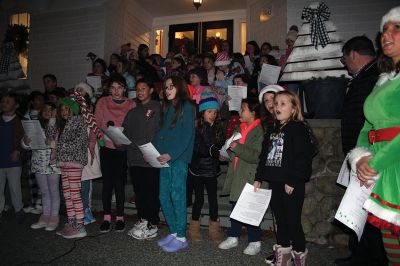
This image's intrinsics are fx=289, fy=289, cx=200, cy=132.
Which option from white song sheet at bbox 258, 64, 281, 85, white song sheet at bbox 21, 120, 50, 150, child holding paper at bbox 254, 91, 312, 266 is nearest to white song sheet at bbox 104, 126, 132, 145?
white song sheet at bbox 21, 120, 50, 150

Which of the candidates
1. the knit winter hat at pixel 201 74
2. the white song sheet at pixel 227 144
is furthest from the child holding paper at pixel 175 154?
the knit winter hat at pixel 201 74

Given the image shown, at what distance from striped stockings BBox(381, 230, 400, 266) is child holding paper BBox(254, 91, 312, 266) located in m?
1.09

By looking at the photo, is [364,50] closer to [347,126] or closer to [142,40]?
[347,126]

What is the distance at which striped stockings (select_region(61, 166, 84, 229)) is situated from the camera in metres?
3.90

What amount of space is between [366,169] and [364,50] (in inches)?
84.8

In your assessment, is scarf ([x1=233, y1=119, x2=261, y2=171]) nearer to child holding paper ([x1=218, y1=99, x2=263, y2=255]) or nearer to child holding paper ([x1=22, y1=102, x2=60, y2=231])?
child holding paper ([x1=218, y1=99, x2=263, y2=255])

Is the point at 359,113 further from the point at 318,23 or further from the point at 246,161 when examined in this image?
the point at 318,23

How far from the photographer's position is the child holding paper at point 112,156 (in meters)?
4.10

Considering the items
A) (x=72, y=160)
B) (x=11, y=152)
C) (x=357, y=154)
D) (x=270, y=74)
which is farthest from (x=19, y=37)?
(x=357, y=154)

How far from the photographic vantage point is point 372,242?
2.86 metres

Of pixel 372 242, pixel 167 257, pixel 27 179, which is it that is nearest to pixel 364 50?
pixel 372 242

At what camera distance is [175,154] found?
344 centimetres

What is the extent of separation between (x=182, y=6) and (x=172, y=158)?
31.7 feet

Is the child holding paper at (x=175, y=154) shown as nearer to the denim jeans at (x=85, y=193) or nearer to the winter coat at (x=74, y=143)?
the winter coat at (x=74, y=143)
